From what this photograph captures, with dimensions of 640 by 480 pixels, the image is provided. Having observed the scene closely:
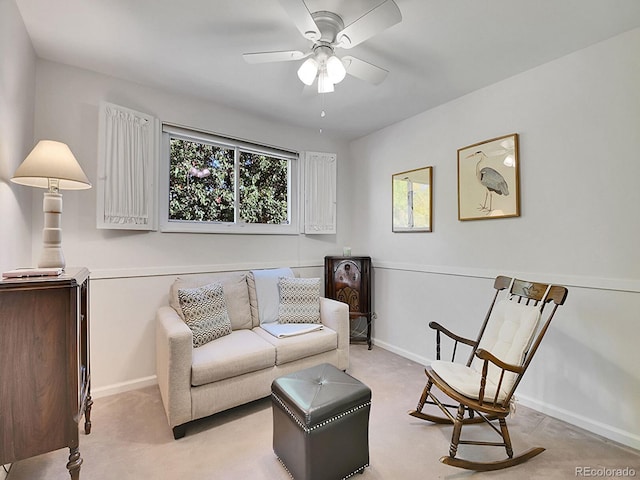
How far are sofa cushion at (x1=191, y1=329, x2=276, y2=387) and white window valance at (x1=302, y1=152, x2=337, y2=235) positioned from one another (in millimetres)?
1629

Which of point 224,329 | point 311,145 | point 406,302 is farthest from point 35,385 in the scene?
point 311,145

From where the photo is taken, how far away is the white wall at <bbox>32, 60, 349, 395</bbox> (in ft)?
7.60

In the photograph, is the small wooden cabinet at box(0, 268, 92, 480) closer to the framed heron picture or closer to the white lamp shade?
the white lamp shade

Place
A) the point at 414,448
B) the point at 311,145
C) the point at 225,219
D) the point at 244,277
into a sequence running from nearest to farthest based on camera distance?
the point at 414,448 < the point at 244,277 < the point at 225,219 < the point at 311,145

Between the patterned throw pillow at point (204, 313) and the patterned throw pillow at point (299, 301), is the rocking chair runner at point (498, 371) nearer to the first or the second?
the patterned throw pillow at point (299, 301)

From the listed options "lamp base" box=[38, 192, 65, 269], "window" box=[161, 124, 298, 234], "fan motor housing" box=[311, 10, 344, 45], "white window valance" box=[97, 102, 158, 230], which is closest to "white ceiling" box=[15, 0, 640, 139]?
"fan motor housing" box=[311, 10, 344, 45]

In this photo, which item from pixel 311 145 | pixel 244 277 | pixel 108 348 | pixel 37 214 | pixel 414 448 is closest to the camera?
pixel 414 448

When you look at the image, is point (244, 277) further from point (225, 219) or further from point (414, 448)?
point (414, 448)

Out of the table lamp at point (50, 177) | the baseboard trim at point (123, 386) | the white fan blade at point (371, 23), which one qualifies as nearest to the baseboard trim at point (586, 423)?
the white fan blade at point (371, 23)

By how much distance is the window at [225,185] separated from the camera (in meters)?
2.87

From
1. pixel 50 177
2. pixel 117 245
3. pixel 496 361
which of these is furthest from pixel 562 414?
pixel 117 245

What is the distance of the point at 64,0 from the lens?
1.69 m

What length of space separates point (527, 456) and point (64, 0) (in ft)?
12.2

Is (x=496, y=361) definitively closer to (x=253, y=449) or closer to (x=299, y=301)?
(x=253, y=449)
